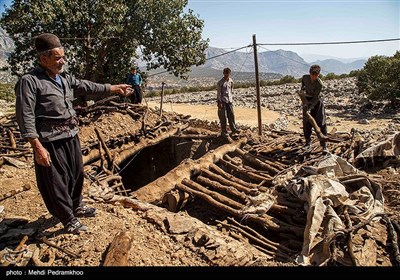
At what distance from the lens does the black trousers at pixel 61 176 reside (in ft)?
10.0

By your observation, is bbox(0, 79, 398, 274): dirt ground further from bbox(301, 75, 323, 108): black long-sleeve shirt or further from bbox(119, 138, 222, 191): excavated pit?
bbox(119, 138, 222, 191): excavated pit

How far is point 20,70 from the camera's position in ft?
43.1

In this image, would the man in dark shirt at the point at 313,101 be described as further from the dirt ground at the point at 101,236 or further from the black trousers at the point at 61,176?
the black trousers at the point at 61,176

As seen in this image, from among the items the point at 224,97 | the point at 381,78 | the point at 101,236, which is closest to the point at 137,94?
the point at 224,97

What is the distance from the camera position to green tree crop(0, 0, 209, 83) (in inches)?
440

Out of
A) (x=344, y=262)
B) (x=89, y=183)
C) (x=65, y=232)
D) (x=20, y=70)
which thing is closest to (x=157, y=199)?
(x=89, y=183)

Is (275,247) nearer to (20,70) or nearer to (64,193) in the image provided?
(64,193)

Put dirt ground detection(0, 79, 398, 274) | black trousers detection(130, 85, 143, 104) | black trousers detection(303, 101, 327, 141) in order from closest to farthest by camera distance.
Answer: dirt ground detection(0, 79, 398, 274) < black trousers detection(303, 101, 327, 141) < black trousers detection(130, 85, 143, 104)

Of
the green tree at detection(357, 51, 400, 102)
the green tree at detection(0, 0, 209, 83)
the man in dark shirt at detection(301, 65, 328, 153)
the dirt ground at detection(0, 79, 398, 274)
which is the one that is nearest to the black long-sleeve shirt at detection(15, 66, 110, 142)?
the dirt ground at detection(0, 79, 398, 274)

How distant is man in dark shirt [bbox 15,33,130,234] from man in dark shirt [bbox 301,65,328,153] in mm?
4018

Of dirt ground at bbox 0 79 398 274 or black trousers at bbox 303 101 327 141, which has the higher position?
black trousers at bbox 303 101 327 141

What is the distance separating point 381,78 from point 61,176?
18210 millimetres

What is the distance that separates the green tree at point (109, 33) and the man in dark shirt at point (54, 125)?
9099 millimetres

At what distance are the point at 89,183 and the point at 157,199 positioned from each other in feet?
3.74
